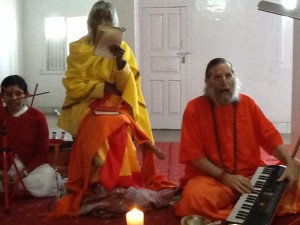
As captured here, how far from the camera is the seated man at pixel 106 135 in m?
3.16

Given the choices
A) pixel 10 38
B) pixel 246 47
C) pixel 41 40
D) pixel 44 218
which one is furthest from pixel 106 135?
pixel 41 40

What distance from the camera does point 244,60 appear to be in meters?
7.05

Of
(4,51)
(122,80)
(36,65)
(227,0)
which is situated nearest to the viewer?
(122,80)

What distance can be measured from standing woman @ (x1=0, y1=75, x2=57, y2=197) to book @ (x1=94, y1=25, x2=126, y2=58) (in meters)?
0.80

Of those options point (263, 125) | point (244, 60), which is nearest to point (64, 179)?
point (263, 125)

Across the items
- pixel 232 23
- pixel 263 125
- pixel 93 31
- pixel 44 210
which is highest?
pixel 232 23

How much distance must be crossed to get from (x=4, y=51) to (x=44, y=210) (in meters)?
5.87

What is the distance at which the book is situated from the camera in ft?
10.3

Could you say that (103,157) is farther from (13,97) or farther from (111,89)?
(13,97)

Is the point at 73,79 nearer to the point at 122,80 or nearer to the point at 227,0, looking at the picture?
the point at 122,80

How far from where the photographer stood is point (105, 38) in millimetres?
3146

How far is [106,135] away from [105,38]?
709 millimetres

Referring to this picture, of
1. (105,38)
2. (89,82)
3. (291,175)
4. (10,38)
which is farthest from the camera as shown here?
(10,38)

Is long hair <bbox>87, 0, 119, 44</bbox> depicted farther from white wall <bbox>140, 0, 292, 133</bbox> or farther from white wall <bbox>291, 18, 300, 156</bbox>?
white wall <bbox>140, 0, 292, 133</bbox>
